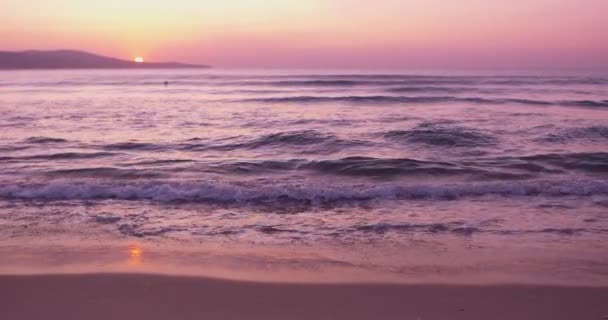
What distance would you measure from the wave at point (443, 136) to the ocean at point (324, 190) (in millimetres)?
59

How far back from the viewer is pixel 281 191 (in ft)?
31.7

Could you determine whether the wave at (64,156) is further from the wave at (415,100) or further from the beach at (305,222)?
the wave at (415,100)

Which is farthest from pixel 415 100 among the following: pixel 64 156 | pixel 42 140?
pixel 64 156

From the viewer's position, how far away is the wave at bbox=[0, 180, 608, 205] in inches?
367

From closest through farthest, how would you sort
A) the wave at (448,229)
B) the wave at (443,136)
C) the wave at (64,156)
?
the wave at (448,229)
the wave at (64,156)
the wave at (443,136)

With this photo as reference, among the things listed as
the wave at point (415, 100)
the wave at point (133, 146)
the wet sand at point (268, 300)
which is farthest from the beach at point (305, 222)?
the wave at point (415, 100)

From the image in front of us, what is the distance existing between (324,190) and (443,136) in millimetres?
7242

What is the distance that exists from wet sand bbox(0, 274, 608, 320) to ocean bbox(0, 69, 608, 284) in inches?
19.6

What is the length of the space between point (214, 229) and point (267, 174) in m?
4.38

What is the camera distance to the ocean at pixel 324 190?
246 inches

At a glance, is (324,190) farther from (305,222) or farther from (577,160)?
(577,160)

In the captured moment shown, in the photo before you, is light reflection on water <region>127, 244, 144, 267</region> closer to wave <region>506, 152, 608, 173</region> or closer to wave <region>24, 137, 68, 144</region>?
wave <region>506, 152, 608, 173</region>

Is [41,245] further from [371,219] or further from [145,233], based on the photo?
[371,219]

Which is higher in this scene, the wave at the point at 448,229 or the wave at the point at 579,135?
the wave at the point at 579,135
